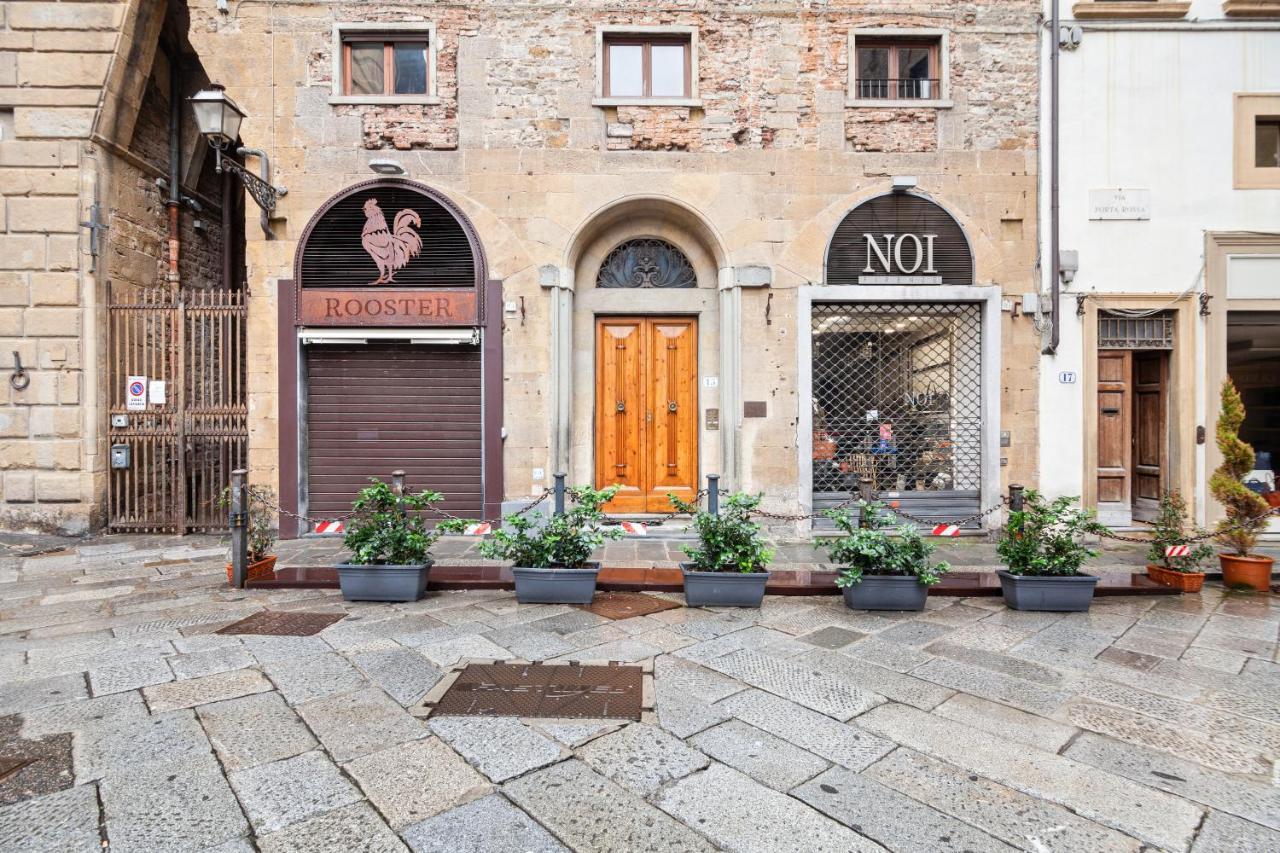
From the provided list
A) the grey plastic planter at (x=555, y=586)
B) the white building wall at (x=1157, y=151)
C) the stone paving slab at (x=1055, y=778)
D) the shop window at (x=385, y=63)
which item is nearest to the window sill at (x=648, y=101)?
the shop window at (x=385, y=63)

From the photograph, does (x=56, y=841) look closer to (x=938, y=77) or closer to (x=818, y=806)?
(x=818, y=806)

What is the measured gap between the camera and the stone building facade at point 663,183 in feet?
28.5

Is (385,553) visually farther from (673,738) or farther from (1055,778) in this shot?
(1055,778)

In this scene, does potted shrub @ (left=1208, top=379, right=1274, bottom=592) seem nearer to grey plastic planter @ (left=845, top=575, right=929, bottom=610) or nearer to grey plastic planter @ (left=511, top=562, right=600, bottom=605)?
grey plastic planter @ (left=845, top=575, right=929, bottom=610)

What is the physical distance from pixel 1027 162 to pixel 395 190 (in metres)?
8.76

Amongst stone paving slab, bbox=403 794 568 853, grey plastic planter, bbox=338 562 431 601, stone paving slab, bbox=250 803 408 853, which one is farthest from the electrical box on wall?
stone paving slab, bbox=403 794 568 853

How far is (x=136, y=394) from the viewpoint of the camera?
873 cm

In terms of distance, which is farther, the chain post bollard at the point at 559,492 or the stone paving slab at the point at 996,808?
the chain post bollard at the point at 559,492

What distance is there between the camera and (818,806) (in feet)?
8.90

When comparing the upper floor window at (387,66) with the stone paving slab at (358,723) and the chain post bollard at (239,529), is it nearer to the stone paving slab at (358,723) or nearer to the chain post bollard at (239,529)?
the chain post bollard at (239,529)

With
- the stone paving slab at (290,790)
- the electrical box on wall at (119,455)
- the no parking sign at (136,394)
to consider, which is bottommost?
the stone paving slab at (290,790)

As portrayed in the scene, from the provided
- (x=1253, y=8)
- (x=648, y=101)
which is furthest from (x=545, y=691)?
(x=1253, y=8)

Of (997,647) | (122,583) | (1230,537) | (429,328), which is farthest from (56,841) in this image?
(1230,537)

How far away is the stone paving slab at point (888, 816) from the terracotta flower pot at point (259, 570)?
5742 millimetres
